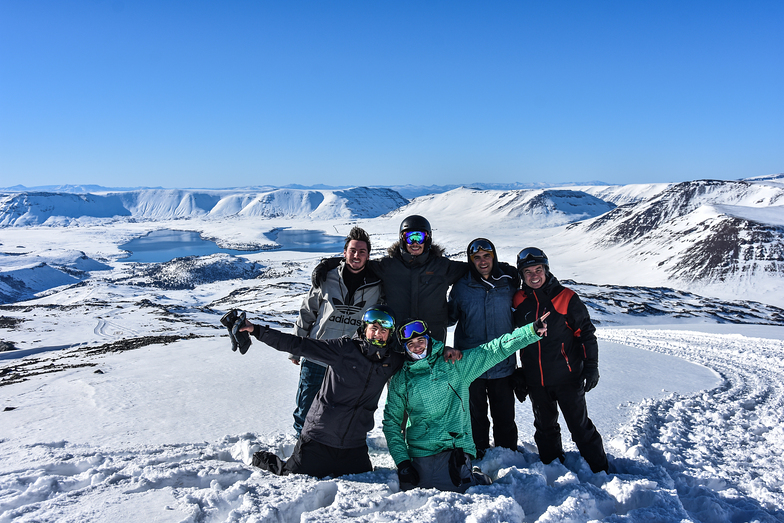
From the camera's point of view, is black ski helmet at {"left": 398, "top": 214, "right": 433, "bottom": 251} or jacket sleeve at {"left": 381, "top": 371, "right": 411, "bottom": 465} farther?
black ski helmet at {"left": 398, "top": 214, "right": 433, "bottom": 251}

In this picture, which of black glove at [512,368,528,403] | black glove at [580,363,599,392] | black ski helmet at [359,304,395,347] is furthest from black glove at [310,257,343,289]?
black glove at [580,363,599,392]

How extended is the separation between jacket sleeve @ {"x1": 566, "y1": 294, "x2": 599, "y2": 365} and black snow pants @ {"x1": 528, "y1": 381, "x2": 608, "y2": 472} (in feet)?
0.99

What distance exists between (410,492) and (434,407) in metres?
0.65

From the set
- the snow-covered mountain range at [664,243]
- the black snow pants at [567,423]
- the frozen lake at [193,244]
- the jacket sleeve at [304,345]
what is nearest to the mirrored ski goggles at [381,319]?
the jacket sleeve at [304,345]

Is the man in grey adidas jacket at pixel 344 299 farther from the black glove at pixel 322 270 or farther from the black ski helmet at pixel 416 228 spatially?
the black ski helmet at pixel 416 228

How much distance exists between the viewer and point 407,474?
132 inches

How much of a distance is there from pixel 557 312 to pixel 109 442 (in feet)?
15.9

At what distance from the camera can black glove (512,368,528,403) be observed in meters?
4.07

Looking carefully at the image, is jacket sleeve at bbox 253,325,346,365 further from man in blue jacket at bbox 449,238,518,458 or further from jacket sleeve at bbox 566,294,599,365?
jacket sleeve at bbox 566,294,599,365

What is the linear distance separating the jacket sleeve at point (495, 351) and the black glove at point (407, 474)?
84 centimetres

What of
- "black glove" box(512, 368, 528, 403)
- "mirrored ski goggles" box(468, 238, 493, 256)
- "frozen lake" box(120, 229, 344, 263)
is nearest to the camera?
"mirrored ski goggles" box(468, 238, 493, 256)

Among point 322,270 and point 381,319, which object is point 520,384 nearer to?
point 381,319

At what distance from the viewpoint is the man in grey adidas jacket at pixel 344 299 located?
4.09 m

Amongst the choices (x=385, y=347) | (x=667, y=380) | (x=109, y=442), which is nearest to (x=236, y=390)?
Result: (x=109, y=442)
